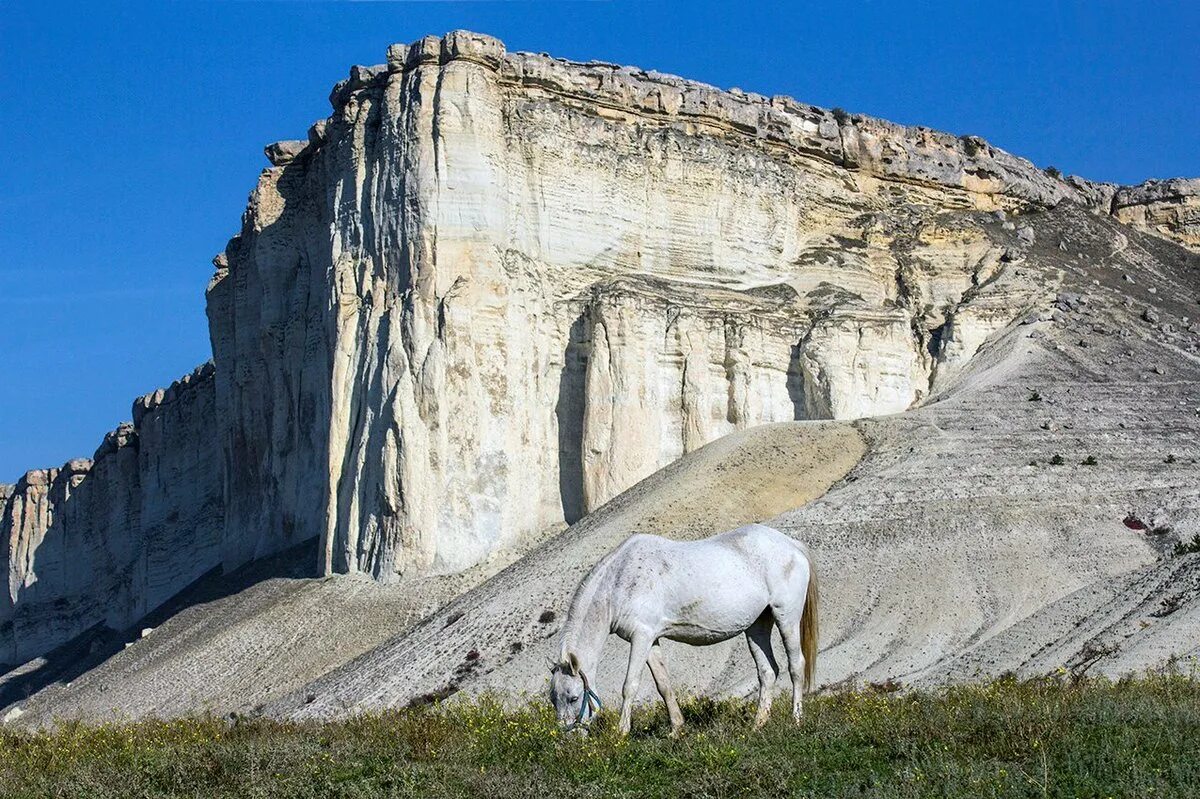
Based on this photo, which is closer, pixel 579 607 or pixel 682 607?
pixel 579 607

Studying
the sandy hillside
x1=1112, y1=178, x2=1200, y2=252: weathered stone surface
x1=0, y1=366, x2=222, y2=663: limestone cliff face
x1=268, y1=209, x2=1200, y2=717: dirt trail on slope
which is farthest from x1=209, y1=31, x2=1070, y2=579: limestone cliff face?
x1=1112, y1=178, x2=1200, y2=252: weathered stone surface

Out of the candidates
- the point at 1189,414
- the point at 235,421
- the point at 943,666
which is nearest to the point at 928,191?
the point at 1189,414

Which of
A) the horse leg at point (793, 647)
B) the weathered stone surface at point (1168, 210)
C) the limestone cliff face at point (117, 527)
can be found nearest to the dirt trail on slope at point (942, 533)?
the horse leg at point (793, 647)

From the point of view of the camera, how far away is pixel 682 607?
16406 mm

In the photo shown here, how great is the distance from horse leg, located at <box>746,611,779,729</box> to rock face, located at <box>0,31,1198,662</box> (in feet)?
99.8

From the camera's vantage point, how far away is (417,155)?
2050 inches

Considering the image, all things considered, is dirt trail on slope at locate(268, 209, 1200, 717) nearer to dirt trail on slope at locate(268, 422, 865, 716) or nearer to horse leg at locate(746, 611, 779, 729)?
dirt trail on slope at locate(268, 422, 865, 716)

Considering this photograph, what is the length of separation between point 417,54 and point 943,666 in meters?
31.7

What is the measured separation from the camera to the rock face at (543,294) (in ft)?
163

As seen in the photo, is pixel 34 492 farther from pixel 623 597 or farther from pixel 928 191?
pixel 623 597

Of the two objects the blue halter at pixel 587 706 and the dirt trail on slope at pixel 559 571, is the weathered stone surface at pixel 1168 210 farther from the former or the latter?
the blue halter at pixel 587 706

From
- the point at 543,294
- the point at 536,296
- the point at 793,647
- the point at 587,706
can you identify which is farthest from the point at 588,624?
the point at 543,294

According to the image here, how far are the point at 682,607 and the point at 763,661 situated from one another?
4.24 feet

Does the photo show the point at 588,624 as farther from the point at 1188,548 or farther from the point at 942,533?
the point at 942,533
